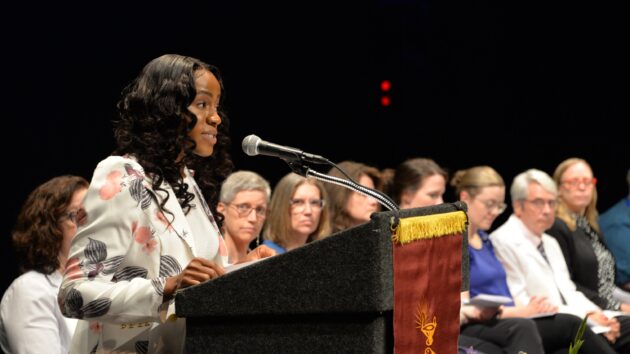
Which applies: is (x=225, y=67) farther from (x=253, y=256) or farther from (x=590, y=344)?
(x=253, y=256)

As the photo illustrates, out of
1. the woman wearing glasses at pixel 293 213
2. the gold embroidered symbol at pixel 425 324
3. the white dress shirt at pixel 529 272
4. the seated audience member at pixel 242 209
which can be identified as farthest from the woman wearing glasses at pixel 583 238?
the gold embroidered symbol at pixel 425 324

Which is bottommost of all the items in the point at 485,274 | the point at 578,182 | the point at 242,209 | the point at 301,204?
the point at 485,274

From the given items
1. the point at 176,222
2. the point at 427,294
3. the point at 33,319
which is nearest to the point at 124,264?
the point at 176,222

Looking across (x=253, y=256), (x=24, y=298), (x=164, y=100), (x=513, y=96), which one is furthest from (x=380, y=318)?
(x=513, y=96)

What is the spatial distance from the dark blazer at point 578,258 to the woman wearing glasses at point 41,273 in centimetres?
360

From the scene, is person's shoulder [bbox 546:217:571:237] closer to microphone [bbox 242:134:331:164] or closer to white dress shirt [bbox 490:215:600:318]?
white dress shirt [bbox 490:215:600:318]

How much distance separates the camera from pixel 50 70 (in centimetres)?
460

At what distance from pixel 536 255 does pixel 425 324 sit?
3969 millimetres

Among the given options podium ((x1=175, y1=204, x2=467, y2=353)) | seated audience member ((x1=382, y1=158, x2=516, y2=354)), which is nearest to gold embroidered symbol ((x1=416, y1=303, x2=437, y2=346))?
podium ((x1=175, y1=204, x2=467, y2=353))

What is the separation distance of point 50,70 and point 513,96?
393 cm

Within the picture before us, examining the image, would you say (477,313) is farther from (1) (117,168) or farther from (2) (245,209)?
(1) (117,168)

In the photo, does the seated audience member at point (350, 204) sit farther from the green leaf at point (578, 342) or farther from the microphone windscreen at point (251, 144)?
the microphone windscreen at point (251, 144)

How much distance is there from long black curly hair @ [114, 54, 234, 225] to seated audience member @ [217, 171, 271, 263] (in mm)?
2335

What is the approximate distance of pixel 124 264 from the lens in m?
2.08
